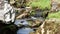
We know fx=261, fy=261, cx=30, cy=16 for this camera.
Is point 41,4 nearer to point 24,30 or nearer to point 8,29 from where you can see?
point 24,30

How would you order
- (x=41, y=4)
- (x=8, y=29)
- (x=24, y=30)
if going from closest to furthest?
(x=8, y=29) < (x=24, y=30) < (x=41, y=4)

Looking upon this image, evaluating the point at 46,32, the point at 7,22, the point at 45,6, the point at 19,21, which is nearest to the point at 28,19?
the point at 19,21

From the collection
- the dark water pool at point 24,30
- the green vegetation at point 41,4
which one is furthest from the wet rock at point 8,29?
the green vegetation at point 41,4

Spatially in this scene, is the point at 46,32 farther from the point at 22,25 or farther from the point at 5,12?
the point at 22,25

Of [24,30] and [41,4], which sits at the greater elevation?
[41,4]

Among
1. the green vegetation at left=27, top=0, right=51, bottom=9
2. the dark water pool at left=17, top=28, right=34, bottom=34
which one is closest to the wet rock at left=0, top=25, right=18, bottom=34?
the dark water pool at left=17, top=28, right=34, bottom=34

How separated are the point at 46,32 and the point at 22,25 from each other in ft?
13.9

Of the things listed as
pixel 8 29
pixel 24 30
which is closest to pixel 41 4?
pixel 24 30

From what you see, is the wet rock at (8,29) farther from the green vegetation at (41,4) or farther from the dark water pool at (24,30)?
the green vegetation at (41,4)

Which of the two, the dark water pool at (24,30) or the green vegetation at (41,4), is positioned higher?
the green vegetation at (41,4)

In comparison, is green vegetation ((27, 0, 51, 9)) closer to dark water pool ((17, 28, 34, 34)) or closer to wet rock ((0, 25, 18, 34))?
dark water pool ((17, 28, 34, 34))

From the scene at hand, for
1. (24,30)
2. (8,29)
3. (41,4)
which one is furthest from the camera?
(41,4)

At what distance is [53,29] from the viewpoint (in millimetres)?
11891

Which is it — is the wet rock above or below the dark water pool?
above
